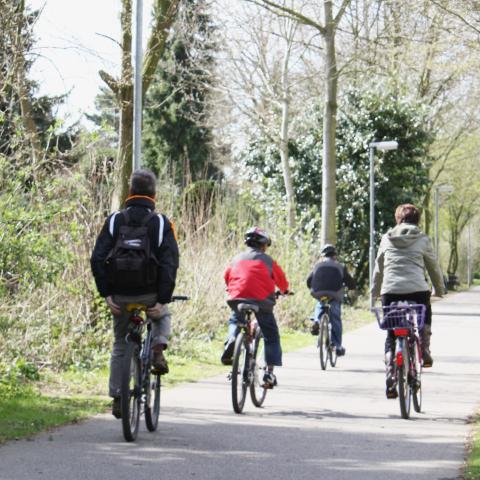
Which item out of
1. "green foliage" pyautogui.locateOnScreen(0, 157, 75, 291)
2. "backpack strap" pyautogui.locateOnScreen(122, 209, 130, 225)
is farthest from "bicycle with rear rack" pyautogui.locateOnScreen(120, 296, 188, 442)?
"green foliage" pyautogui.locateOnScreen(0, 157, 75, 291)

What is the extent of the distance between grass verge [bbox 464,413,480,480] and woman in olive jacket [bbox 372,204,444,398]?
1451 mm

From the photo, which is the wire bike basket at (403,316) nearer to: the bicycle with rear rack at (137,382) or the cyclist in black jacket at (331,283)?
the bicycle with rear rack at (137,382)

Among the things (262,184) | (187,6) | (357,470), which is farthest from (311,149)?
(357,470)

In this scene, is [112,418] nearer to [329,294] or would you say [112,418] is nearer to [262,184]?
[329,294]

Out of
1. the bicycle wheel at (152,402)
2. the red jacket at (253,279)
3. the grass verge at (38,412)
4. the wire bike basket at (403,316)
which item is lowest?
the grass verge at (38,412)

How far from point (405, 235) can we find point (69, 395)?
144 inches

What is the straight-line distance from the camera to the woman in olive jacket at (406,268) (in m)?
10.1

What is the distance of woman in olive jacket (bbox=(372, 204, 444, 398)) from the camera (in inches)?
399

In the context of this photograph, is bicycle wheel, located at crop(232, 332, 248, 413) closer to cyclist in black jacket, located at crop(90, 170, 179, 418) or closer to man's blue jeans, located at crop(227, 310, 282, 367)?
man's blue jeans, located at crop(227, 310, 282, 367)

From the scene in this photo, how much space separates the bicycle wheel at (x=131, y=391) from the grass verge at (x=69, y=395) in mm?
884

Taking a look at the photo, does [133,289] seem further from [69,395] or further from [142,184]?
[69,395]

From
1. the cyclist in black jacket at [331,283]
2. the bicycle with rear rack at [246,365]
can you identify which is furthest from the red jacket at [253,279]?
the cyclist in black jacket at [331,283]

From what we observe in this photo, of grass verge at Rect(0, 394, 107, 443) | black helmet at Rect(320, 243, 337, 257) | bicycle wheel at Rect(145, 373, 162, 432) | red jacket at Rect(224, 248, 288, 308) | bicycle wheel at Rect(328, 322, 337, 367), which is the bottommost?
grass verge at Rect(0, 394, 107, 443)

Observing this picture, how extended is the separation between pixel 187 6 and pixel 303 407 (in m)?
9.24
